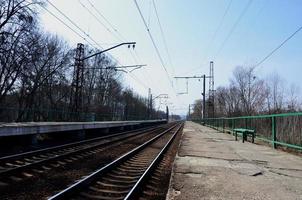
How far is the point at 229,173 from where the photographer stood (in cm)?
1061

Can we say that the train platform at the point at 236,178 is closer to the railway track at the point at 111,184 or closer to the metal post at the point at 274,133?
the railway track at the point at 111,184

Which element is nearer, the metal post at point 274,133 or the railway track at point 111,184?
the railway track at point 111,184

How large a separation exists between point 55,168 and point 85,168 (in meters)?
0.90

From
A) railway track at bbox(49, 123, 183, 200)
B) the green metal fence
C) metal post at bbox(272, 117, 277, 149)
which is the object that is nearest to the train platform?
railway track at bbox(49, 123, 183, 200)

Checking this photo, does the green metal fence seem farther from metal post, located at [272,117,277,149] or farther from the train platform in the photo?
the train platform

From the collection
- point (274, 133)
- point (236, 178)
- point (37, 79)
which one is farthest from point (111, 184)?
point (37, 79)

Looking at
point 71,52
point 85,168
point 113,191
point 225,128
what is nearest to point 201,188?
point 113,191

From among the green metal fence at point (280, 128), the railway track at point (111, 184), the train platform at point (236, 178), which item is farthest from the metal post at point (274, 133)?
the railway track at point (111, 184)

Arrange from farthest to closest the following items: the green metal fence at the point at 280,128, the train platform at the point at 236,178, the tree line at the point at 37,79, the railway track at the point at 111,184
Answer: the tree line at the point at 37,79, the green metal fence at the point at 280,128, the train platform at the point at 236,178, the railway track at the point at 111,184

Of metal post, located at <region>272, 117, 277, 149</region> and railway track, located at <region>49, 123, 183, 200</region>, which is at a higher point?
metal post, located at <region>272, 117, 277, 149</region>

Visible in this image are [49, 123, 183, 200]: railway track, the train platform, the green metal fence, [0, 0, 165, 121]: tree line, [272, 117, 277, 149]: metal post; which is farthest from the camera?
[0, 0, 165, 121]: tree line

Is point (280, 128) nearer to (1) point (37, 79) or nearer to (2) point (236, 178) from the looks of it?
(2) point (236, 178)

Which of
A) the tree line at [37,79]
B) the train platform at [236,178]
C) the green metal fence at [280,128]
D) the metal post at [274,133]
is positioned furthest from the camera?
the tree line at [37,79]

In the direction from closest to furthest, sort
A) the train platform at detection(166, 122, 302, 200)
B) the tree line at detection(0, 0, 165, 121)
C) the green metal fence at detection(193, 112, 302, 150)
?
the train platform at detection(166, 122, 302, 200)
the green metal fence at detection(193, 112, 302, 150)
the tree line at detection(0, 0, 165, 121)
